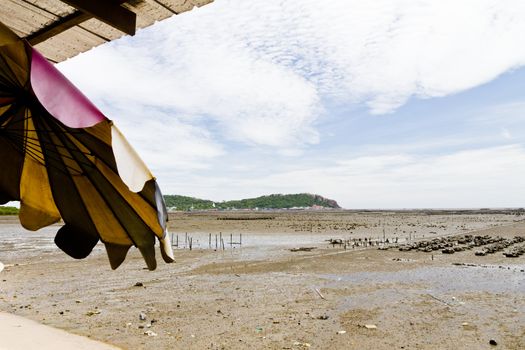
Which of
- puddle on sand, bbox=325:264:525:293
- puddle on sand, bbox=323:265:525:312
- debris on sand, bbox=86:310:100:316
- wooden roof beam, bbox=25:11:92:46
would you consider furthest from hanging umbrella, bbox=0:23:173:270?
puddle on sand, bbox=325:264:525:293

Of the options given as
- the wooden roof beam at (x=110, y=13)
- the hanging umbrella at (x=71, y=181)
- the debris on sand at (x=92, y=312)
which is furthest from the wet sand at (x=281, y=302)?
the wooden roof beam at (x=110, y=13)

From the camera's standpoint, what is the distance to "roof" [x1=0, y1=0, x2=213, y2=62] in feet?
8.96

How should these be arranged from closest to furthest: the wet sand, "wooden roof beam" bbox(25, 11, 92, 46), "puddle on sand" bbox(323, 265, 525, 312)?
"wooden roof beam" bbox(25, 11, 92, 46), the wet sand, "puddle on sand" bbox(323, 265, 525, 312)

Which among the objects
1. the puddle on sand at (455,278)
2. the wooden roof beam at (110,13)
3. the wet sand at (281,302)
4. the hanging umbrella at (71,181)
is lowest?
the wet sand at (281,302)

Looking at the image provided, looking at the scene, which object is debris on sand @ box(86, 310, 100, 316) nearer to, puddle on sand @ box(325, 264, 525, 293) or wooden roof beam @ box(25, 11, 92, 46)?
wooden roof beam @ box(25, 11, 92, 46)

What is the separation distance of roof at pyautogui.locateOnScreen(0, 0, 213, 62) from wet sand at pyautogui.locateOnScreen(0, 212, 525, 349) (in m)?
7.30

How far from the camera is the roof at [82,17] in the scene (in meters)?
2.73

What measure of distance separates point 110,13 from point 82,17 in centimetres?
23

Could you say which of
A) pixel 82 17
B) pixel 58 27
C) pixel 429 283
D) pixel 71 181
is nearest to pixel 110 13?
pixel 82 17

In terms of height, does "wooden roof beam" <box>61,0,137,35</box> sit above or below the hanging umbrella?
above

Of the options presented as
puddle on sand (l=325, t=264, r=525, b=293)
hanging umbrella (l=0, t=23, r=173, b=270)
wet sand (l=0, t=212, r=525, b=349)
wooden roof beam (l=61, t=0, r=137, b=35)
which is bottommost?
wet sand (l=0, t=212, r=525, b=349)

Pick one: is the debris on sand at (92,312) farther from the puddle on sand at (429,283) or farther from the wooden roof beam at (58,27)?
the wooden roof beam at (58,27)

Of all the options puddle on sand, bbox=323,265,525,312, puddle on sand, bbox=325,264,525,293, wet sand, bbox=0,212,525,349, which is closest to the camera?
wet sand, bbox=0,212,525,349

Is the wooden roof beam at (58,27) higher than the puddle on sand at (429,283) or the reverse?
higher
